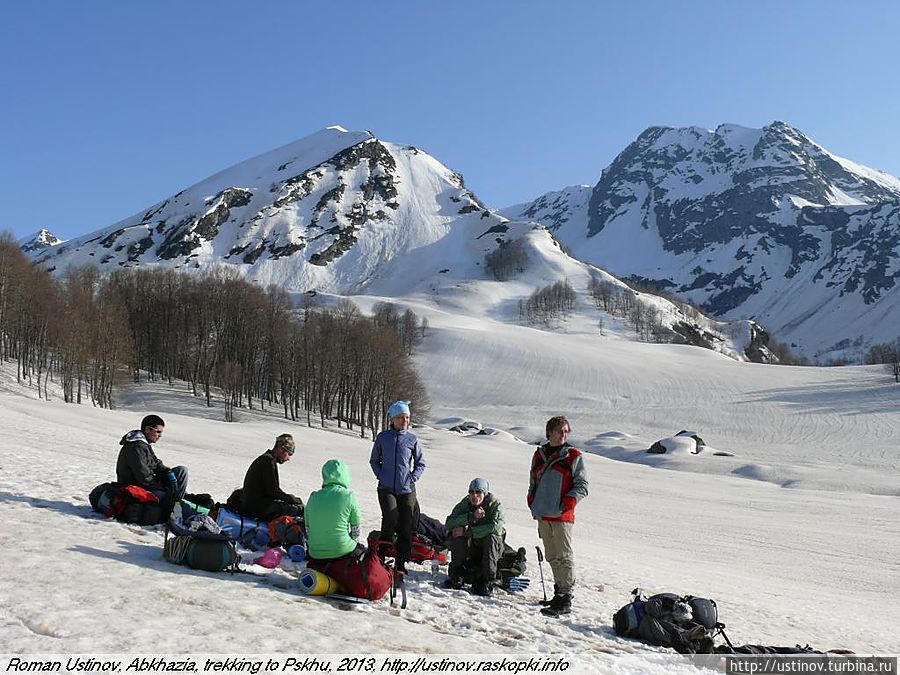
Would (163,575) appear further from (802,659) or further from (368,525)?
(802,659)

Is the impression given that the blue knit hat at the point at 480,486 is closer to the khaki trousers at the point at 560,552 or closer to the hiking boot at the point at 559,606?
the khaki trousers at the point at 560,552

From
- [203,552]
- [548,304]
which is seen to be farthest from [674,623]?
[548,304]

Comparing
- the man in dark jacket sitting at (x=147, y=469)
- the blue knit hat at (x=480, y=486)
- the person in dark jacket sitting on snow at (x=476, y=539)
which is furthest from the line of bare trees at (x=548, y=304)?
the person in dark jacket sitting on snow at (x=476, y=539)

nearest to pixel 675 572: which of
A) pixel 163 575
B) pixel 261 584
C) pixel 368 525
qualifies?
pixel 368 525

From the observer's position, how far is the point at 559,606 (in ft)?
26.6

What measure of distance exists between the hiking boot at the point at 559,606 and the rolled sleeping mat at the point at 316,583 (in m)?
2.63

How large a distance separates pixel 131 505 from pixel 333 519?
382 centimetres

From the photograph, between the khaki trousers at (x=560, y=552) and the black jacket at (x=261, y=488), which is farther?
the black jacket at (x=261, y=488)

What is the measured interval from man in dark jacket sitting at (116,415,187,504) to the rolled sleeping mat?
3632 mm

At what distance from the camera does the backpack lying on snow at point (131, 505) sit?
964cm

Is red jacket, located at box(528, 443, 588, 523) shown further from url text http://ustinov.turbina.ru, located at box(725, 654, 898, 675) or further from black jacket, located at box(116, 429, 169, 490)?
black jacket, located at box(116, 429, 169, 490)

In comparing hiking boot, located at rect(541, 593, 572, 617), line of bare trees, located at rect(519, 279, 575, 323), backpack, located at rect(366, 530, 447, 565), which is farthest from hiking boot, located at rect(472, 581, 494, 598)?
line of bare trees, located at rect(519, 279, 575, 323)

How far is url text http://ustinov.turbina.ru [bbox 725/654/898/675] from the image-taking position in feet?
21.8

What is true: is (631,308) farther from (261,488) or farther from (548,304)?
(261,488)
